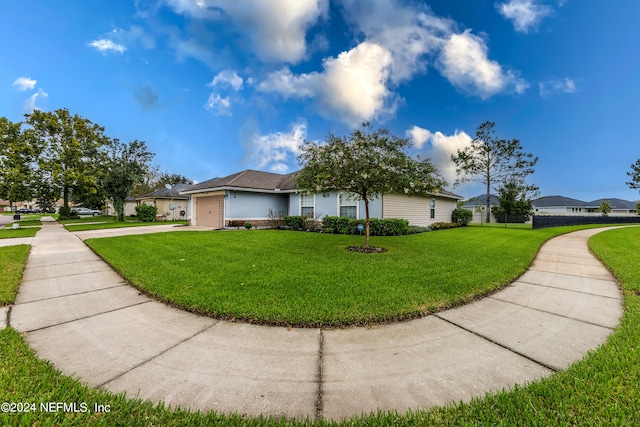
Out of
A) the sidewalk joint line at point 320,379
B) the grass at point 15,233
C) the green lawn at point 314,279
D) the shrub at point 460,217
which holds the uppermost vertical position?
the shrub at point 460,217

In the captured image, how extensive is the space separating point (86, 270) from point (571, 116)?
2437 cm

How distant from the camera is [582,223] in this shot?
24344 mm

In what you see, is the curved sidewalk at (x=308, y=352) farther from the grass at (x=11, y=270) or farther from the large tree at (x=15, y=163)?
the large tree at (x=15, y=163)

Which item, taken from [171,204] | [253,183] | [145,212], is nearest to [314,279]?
[253,183]

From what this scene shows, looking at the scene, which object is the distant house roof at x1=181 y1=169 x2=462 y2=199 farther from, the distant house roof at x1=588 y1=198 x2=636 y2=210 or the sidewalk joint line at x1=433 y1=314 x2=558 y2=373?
the distant house roof at x1=588 y1=198 x2=636 y2=210

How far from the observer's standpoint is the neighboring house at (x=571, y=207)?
50094 mm

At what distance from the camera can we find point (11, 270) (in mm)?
5480

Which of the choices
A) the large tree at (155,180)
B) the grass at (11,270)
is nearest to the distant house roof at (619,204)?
the grass at (11,270)

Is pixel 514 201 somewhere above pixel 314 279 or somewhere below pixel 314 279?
above

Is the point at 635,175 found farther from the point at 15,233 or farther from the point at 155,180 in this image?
the point at 155,180

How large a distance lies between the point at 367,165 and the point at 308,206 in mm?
9260

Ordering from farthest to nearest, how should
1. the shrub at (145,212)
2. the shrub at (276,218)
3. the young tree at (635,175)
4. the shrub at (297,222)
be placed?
the shrub at (145,212) < the young tree at (635,175) < the shrub at (276,218) < the shrub at (297,222)

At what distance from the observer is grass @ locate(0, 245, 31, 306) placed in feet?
13.2

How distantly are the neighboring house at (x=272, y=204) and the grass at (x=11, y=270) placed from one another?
8722 mm
